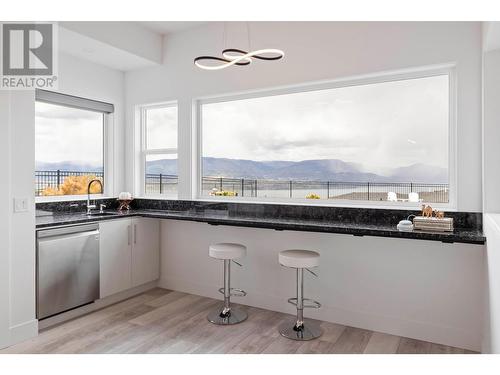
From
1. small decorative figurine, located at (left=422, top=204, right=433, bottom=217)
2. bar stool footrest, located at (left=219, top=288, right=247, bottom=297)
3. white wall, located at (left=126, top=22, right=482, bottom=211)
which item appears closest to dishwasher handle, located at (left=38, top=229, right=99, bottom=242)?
white wall, located at (left=126, top=22, right=482, bottom=211)

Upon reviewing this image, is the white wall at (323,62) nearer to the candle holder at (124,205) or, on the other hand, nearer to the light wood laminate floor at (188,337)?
the candle holder at (124,205)

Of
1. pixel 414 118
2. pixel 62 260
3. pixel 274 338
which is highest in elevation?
pixel 414 118

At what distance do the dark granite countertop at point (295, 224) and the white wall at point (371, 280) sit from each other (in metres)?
0.18

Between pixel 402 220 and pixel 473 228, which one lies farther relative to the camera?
pixel 402 220

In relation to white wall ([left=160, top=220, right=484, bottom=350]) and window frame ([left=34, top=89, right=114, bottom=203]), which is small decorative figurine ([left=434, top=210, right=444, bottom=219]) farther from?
window frame ([left=34, top=89, right=114, bottom=203])

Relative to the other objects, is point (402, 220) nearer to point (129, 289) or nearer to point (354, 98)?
point (354, 98)

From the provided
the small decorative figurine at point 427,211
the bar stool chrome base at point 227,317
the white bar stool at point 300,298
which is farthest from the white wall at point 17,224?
the small decorative figurine at point 427,211

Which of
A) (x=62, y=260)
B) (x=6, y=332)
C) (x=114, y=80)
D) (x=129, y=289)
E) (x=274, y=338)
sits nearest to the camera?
(x=6, y=332)

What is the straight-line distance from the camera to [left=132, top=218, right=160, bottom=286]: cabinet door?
4117 millimetres

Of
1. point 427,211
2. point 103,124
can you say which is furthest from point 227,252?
point 103,124

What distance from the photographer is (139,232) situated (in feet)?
13.7

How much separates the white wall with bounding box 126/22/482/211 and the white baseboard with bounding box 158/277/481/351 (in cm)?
102

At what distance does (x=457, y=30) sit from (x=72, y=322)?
4.17m
